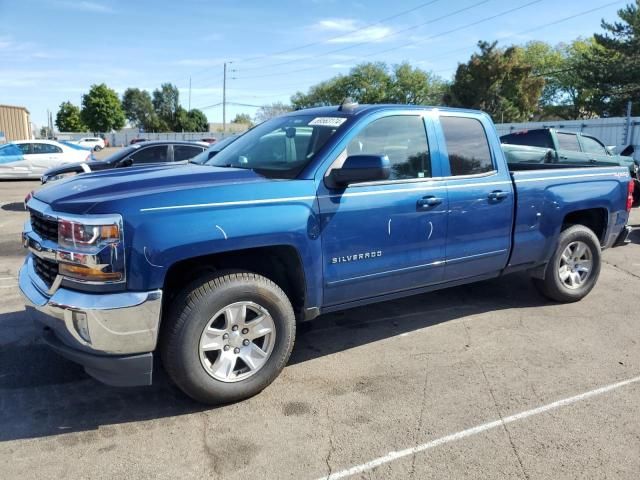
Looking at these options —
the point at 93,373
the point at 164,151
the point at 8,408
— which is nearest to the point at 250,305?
the point at 93,373

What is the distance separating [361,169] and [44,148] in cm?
1822

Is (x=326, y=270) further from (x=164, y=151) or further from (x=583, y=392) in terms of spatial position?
(x=164, y=151)

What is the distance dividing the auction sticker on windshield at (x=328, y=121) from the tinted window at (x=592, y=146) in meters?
9.72

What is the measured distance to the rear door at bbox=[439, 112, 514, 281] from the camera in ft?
14.4

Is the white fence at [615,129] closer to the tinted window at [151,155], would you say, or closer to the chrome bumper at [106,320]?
the tinted window at [151,155]

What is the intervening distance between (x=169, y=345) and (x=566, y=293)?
13.8 ft

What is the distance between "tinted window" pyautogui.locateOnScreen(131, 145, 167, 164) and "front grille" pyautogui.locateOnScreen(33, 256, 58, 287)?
809cm

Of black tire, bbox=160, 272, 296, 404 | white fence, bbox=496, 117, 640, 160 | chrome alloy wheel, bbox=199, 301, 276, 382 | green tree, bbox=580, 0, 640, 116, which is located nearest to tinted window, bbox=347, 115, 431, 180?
black tire, bbox=160, 272, 296, 404

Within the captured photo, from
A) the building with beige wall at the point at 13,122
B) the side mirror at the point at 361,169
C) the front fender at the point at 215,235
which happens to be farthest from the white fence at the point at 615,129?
the building with beige wall at the point at 13,122

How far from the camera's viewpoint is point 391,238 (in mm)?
3955

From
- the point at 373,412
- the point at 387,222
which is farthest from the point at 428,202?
the point at 373,412

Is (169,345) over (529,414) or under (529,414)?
over

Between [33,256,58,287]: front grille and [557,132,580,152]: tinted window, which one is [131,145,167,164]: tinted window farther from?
[557,132,580,152]: tinted window

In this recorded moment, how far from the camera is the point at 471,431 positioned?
317cm
